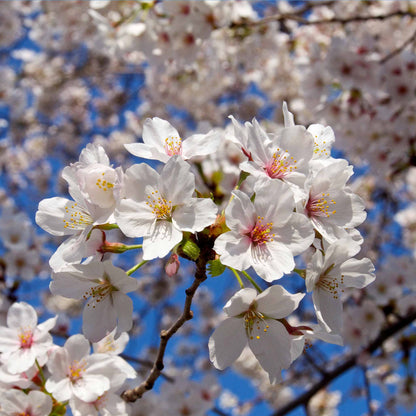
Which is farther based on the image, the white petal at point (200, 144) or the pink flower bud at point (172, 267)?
the white petal at point (200, 144)

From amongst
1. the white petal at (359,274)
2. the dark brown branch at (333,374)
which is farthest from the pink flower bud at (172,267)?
the dark brown branch at (333,374)

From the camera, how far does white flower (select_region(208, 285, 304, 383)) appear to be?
4.23 feet

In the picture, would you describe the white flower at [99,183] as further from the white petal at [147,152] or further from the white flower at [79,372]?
the white flower at [79,372]

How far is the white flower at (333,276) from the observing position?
49.7 inches

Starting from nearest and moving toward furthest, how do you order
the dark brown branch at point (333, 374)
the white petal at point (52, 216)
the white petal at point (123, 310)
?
the white petal at point (123, 310) < the white petal at point (52, 216) < the dark brown branch at point (333, 374)

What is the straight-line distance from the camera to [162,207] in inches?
53.0

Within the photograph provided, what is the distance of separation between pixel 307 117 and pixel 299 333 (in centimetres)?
443

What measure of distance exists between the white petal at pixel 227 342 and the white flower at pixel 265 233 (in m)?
0.21

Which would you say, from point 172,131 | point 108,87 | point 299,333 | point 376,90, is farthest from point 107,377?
point 108,87

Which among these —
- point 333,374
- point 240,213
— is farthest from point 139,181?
point 333,374

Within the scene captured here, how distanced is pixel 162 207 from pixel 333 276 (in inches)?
22.1

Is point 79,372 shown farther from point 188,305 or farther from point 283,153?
point 283,153

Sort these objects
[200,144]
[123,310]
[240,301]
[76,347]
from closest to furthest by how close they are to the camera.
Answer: [240,301], [123,310], [200,144], [76,347]

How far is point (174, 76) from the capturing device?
5.22m
